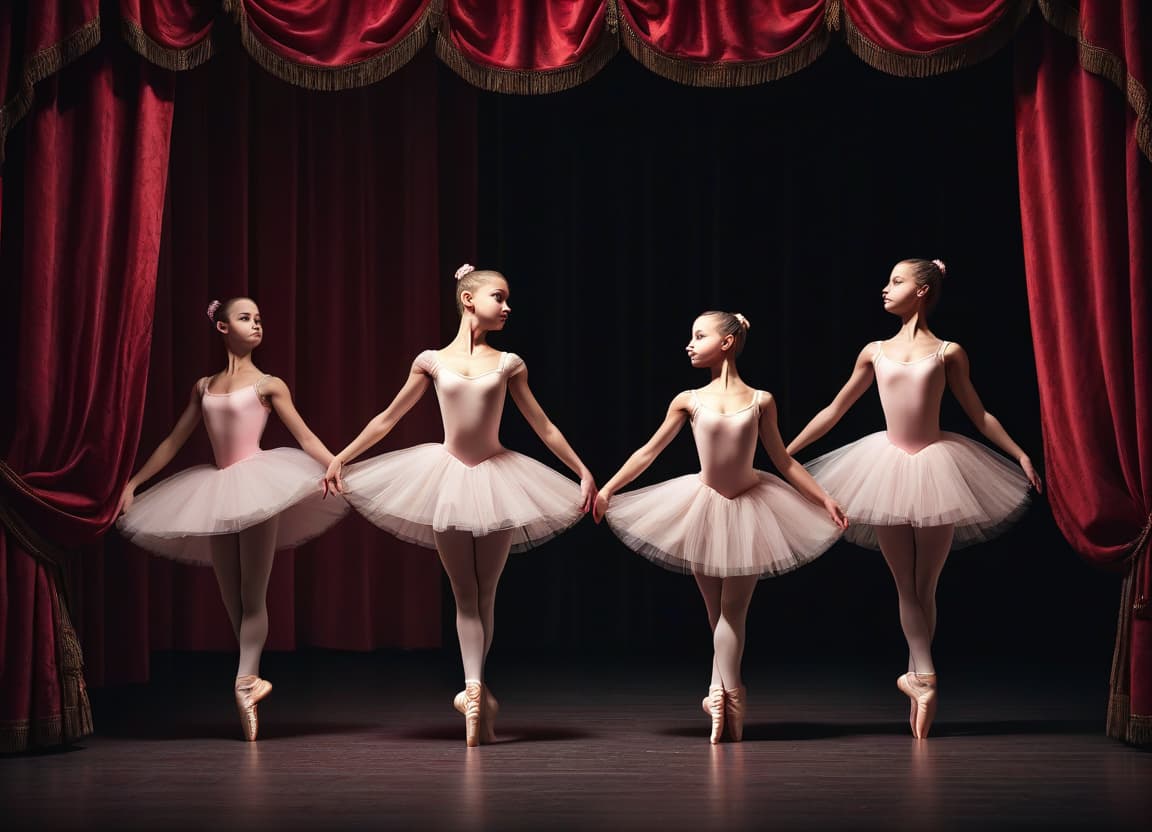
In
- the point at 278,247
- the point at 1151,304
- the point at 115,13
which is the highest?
the point at 115,13

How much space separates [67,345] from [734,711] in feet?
7.28

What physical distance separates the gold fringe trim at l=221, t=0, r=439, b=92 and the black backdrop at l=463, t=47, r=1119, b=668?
1707 mm

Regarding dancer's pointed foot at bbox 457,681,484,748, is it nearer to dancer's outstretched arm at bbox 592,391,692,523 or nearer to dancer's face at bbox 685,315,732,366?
dancer's outstretched arm at bbox 592,391,692,523

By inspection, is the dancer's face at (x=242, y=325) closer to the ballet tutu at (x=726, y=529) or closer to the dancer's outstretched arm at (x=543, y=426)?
the dancer's outstretched arm at (x=543, y=426)

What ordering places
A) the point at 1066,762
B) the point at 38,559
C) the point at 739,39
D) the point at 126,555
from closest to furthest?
the point at 1066,762 → the point at 38,559 → the point at 739,39 → the point at 126,555

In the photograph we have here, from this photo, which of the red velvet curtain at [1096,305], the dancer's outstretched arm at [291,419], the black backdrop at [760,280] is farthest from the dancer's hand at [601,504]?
the black backdrop at [760,280]

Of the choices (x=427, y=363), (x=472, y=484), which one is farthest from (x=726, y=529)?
(x=427, y=363)

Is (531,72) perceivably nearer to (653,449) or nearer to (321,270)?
(653,449)

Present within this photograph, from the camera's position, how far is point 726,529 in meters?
3.76

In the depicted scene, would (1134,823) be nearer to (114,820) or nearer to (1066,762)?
(1066,762)

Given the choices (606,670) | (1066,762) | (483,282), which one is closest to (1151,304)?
(1066,762)

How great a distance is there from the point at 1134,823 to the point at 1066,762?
61 cm

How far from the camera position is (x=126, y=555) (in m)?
5.03

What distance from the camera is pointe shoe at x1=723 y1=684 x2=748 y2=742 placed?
12.5ft
